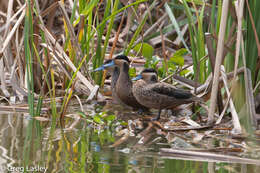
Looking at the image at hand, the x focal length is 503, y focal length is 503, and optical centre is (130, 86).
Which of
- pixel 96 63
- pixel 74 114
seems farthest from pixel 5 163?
pixel 96 63

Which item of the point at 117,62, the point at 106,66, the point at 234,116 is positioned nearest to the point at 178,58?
the point at 117,62

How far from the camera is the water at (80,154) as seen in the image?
3096 mm

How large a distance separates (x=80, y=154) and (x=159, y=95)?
1690 millimetres

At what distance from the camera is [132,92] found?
17.4 ft

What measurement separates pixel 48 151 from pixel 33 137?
1.46 ft

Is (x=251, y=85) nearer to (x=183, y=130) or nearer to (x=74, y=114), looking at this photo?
(x=183, y=130)

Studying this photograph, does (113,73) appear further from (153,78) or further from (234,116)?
(234,116)

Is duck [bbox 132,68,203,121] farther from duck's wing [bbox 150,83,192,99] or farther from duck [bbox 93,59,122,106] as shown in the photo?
duck [bbox 93,59,122,106]

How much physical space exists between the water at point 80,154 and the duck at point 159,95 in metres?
0.84

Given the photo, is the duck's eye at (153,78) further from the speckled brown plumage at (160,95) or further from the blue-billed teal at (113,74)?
the blue-billed teal at (113,74)

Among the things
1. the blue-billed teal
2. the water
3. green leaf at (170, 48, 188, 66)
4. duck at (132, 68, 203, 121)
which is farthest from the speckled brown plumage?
the water

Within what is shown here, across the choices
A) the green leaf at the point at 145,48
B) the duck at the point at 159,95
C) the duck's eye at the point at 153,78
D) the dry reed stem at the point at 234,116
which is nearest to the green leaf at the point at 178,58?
the green leaf at the point at 145,48

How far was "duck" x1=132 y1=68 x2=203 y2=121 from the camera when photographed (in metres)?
4.94

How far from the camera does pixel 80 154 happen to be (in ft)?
11.2
